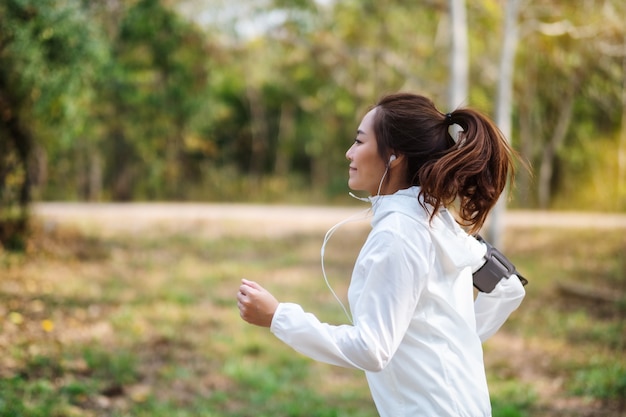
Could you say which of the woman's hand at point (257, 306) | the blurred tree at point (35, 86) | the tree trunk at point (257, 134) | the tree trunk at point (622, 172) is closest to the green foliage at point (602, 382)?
the woman's hand at point (257, 306)

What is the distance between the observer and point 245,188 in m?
22.5

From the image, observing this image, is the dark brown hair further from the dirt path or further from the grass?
the dirt path

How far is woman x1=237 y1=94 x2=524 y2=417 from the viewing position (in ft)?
5.97

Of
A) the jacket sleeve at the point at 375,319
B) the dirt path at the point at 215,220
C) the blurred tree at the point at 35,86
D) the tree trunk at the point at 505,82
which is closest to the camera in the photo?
the jacket sleeve at the point at 375,319

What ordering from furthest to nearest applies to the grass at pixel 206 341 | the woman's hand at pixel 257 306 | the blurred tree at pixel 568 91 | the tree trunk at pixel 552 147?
the tree trunk at pixel 552 147, the blurred tree at pixel 568 91, the grass at pixel 206 341, the woman's hand at pixel 257 306

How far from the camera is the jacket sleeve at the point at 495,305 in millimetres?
2316

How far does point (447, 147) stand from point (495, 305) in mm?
587

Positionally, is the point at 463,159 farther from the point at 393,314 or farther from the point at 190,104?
the point at 190,104

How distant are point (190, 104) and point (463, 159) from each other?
41.7 ft

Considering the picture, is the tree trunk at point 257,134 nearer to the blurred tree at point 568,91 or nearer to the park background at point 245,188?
the park background at point 245,188

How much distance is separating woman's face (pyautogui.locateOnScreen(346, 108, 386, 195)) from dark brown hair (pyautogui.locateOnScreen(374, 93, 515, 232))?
2 centimetres

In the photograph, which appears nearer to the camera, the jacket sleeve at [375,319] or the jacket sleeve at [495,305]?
the jacket sleeve at [375,319]

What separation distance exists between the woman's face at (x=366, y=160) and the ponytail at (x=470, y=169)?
14 cm

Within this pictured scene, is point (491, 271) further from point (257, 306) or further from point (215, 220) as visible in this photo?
point (215, 220)
